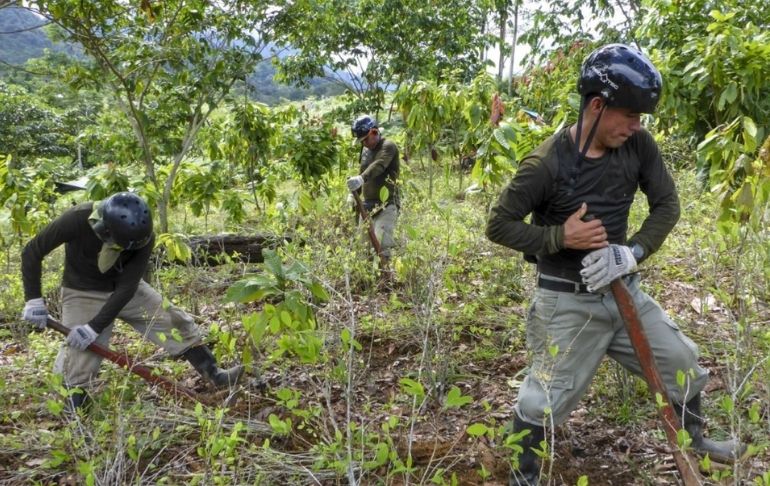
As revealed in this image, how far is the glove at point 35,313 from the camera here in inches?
137

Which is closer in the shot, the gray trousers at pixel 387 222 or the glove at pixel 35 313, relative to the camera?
the glove at pixel 35 313

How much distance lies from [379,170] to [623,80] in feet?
13.1

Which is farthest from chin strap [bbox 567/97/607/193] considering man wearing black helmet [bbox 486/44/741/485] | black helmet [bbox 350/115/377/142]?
black helmet [bbox 350/115/377/142]

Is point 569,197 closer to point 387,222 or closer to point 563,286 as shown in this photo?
point 563,286

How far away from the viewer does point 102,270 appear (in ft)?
11.7

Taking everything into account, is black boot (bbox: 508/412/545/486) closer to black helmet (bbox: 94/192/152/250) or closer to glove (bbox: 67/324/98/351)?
black helmet (bbox: 94/192/152/250)

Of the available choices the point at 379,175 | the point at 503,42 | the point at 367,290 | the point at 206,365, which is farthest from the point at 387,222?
the point at 503,42

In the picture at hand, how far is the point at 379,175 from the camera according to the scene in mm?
6180

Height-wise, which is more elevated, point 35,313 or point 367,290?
point 35,313

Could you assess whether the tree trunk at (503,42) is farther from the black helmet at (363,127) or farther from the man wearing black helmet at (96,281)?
the man wearing black helmet at (96,281)

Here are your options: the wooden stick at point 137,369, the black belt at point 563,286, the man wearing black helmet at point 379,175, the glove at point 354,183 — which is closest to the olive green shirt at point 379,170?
the man wearing black helmet at point 379,175

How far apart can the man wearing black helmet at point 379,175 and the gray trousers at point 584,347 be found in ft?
12.3

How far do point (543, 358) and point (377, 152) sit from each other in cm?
424

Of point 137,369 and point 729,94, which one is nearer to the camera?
point 137,369
